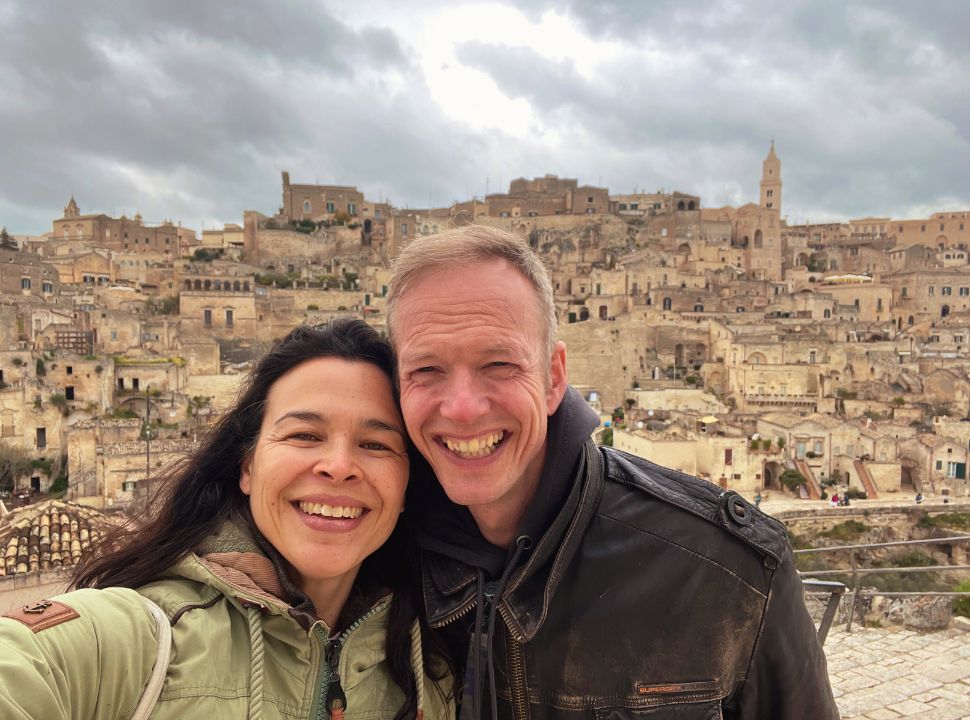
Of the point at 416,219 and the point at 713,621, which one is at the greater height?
the point at 416,219

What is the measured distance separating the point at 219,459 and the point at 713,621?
174 cm

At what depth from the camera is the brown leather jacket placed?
2.04 m

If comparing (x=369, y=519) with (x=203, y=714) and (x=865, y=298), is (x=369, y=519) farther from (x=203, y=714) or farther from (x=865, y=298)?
(x=865, y=298)

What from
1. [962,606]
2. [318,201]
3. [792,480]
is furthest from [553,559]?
[318,201]

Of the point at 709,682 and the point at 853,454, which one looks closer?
the point at 709,682

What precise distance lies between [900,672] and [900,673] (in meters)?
0.02

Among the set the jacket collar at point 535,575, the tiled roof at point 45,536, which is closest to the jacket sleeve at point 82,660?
the jacket collar at point 535,575

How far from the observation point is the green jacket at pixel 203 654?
52.3 inches

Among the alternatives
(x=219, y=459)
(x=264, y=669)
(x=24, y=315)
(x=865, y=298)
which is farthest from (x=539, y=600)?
Answer: (x=865, y=298)

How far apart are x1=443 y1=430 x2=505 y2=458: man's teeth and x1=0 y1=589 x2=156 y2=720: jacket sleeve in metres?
0.91

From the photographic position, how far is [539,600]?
204 cm

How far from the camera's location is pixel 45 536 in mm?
9594

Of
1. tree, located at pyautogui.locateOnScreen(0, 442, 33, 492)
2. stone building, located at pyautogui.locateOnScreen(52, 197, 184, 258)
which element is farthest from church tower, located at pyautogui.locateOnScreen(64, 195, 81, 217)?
tree, located at pyautogui.locateOnScreen(0, 442, 33, 492)

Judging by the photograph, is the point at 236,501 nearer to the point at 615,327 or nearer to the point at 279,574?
the point at 279,574
